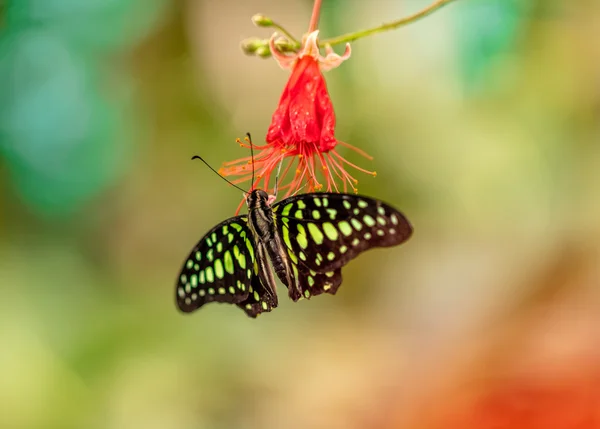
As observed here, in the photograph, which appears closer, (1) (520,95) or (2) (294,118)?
(2) (294,118)

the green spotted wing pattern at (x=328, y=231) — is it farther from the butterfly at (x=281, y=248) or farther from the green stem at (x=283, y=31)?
the green stem at (x=283, y=31)

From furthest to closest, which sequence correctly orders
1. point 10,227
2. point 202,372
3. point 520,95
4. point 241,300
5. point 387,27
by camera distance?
1. point 10,227
2. point 202,372
3. point 520,95
4. point 241,300
5. point 387,27

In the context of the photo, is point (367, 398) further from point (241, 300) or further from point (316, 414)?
Result: point (241, 300)

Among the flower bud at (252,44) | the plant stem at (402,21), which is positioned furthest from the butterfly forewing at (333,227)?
the flower bud at (252,44)

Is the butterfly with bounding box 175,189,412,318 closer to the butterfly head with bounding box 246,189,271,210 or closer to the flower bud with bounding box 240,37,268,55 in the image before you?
the butterfly head with bounding box 246,189,271,210

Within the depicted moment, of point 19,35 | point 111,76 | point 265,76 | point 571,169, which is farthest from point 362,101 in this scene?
point 19,35

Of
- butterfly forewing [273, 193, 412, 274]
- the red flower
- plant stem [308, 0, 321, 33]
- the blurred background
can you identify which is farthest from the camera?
the blurred background

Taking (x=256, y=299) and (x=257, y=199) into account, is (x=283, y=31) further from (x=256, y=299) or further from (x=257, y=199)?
(x=256, y=299)

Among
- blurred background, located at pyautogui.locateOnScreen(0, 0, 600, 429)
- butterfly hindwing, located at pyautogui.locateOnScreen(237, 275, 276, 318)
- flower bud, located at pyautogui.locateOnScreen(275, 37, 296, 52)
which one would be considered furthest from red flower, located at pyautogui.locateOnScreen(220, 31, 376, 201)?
blurred background, located at pyautogui.locateOnScreen(0, 0, 600, 429)
